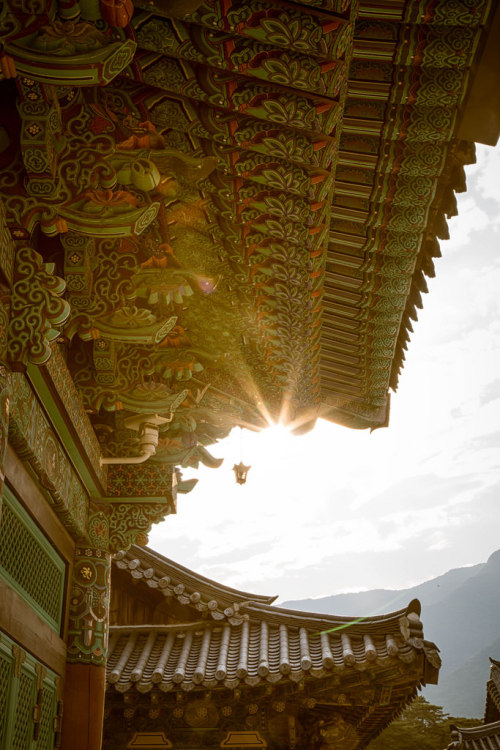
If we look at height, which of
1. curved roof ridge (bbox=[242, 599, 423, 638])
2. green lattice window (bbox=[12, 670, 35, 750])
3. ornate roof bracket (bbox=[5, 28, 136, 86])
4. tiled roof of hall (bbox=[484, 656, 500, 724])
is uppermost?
tiled roof of hall (bbox=[484, 656, 500, 724])

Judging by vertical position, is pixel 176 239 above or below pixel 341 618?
above

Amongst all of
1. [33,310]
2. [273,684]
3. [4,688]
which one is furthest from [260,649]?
[33,310]

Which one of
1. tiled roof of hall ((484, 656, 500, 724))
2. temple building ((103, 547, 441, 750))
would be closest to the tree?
tiled roof of hall ((484, 656, 500, 724))

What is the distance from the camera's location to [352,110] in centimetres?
448

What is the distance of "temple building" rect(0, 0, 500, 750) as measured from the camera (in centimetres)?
365

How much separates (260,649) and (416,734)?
20270mm

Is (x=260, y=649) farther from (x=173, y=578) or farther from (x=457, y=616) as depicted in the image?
(x=457, y=616)

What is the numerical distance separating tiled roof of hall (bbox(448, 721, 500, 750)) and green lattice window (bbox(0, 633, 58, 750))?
1911 cm

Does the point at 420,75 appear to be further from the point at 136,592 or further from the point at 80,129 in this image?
the point at 136,592

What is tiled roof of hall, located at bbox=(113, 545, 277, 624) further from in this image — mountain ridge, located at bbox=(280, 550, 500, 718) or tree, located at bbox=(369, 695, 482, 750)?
mountain ridge, located at bbox=(280, 550, 500, 718)

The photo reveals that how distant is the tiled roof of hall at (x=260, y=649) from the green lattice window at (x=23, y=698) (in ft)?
16.0

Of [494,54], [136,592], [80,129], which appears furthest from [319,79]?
[136,592]

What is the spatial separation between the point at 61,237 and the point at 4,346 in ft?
3.19

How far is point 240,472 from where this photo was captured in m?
8.84
